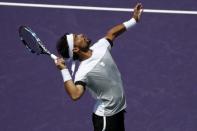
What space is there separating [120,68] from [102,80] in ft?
8.72

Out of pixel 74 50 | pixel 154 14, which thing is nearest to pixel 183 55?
pixel 154 14

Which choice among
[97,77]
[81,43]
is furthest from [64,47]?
[97,77]

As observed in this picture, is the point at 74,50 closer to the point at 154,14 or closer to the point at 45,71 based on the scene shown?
the point at 45,71

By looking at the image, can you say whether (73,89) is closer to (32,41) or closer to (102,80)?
Answer: (102,80)

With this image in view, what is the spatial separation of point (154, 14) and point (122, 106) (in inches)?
148

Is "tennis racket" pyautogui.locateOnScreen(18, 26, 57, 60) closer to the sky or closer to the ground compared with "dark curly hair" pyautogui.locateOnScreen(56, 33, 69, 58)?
closer to the ground

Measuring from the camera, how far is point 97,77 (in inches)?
338

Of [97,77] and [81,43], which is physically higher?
[81,43]

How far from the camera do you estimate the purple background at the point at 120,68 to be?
10469 mm

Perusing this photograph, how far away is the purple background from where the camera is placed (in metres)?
10.5

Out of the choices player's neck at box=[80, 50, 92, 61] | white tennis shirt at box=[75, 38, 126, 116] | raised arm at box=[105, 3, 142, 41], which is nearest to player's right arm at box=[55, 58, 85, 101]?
white tennis shirt at box=[75, 38, 126, 116]

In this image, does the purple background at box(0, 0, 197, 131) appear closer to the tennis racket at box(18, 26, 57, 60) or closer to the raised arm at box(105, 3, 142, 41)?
the tennis racket at box(18, 26, 57, 60)

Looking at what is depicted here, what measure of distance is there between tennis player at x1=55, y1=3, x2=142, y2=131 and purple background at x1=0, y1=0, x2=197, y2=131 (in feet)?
5.09

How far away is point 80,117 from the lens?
10.5 meters
